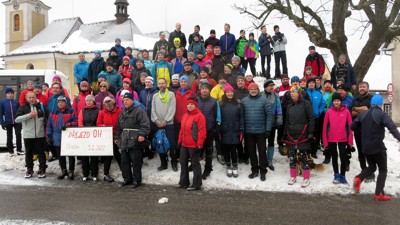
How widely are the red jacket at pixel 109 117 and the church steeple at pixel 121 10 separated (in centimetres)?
3741

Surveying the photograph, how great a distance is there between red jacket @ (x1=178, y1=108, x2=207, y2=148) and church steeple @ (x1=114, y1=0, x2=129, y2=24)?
38.6 meters

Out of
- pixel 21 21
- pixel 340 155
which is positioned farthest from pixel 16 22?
pixel 340 155

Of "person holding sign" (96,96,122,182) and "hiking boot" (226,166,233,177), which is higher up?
"person holding sign" (96,96,122,182)

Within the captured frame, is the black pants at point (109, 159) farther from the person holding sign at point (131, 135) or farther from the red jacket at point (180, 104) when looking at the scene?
the red jacket at point (180, 104)

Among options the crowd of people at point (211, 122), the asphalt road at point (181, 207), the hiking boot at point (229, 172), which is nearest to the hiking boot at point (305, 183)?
the crowd of people at point (211, 122)

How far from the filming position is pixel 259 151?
781 centimetres

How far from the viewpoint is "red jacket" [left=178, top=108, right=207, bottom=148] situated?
7.19m

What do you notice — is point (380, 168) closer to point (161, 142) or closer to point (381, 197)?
point (381, 197)

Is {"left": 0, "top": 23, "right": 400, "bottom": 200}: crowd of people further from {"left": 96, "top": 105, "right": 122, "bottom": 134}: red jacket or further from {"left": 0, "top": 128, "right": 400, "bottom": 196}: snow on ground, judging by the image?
{"left": 0, "top": 128, "right": 400, "bottom": 196}: snow on ground

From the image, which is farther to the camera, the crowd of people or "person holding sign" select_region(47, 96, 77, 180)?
"person holding sign" select_region(47, 96, 77, 180)

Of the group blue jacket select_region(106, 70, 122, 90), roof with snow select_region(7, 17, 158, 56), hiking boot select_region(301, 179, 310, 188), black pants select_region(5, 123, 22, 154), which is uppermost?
roof with snow select_region(7, 17, 158, 56)

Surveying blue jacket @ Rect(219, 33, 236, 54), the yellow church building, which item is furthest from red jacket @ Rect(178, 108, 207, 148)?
the yellow church building

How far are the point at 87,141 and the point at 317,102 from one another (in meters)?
5.43

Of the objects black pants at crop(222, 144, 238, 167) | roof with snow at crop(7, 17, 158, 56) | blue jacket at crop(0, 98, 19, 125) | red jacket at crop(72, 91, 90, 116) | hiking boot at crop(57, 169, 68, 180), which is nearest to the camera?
black pants at crop(222, 144, 238, 167)
